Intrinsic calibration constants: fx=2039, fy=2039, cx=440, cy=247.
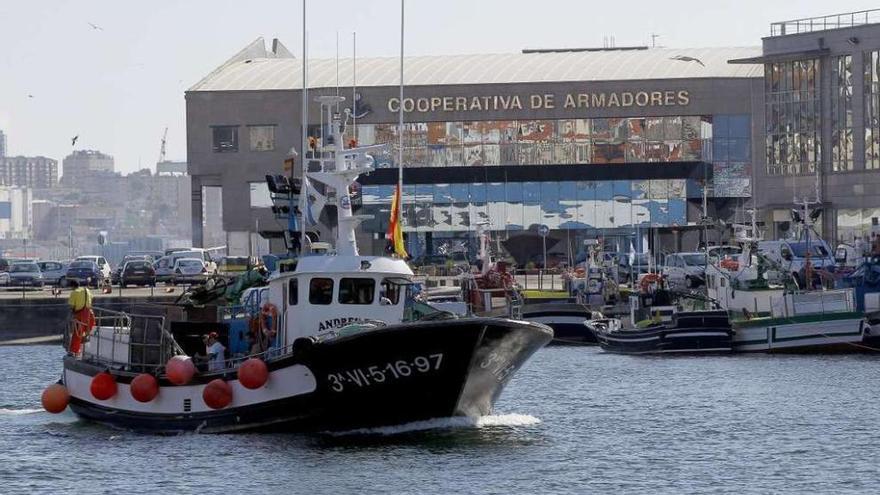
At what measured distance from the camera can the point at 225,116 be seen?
120812 millimetres

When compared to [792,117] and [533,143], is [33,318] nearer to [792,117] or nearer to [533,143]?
[533,143]

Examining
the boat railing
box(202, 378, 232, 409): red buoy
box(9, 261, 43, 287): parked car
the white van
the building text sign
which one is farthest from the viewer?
the building text sign

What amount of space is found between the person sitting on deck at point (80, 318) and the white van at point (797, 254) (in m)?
36.4

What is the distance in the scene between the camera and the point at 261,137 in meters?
121

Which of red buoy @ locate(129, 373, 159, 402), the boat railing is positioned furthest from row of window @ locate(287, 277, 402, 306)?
the boat railing

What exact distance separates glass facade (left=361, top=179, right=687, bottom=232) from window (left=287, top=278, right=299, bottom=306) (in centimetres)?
7637

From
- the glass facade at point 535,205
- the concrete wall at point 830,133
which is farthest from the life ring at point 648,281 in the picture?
the glass facade at point 535,205

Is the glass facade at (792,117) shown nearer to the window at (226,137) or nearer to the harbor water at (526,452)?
the window at (226,137)

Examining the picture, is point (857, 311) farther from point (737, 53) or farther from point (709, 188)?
point (737, 53)

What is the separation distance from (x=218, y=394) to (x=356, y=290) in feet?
10.9

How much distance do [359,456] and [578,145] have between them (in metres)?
81.4

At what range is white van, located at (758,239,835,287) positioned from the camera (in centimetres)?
7672

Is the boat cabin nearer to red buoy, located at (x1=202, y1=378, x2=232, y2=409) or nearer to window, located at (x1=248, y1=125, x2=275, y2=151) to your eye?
red buoy, located at (x1=202, y1=378, x2=232, y2=409)

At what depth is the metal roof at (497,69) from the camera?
4641 inches
